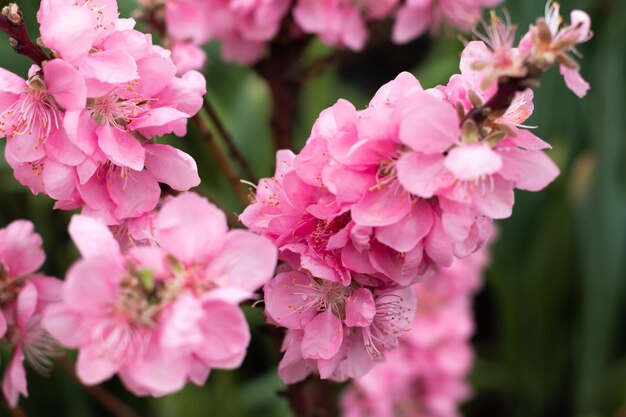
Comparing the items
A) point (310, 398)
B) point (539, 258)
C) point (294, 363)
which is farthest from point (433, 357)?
point (294, 363)

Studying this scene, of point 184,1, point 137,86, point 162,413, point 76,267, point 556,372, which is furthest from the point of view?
point 556,372

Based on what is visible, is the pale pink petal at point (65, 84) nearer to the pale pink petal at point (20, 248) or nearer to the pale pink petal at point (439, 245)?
the pale pink petal at point (20, 248)

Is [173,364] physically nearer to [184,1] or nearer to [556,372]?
[184,1]

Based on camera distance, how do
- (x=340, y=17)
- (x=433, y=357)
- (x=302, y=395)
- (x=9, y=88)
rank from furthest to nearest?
1. (x=433, y=357)
2. (x=340, y=17)
3. (x=302, y=395)
4. (x=9, y=88)

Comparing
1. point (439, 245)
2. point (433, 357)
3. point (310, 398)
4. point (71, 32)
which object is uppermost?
point (71, 32)

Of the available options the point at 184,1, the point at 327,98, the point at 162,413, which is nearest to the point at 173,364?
the point at 184,1

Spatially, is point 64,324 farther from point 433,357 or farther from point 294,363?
point 433,357

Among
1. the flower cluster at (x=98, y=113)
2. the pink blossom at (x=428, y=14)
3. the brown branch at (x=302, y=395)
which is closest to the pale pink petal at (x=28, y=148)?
the flower cluster at (x=98, y=113)
